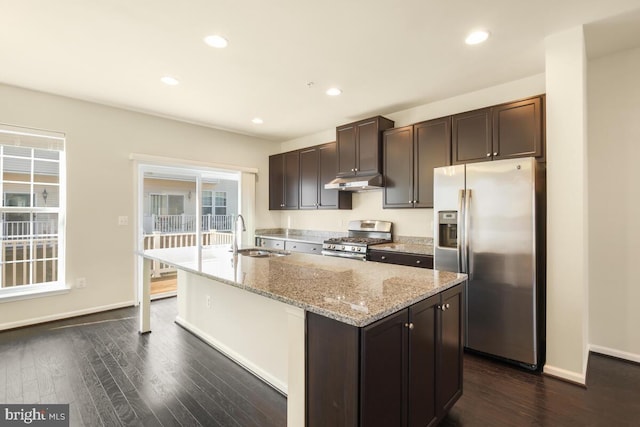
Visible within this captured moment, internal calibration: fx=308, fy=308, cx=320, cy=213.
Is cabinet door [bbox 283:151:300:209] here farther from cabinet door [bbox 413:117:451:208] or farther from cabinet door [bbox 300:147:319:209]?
cabinet door [bbox 413:117:451:208]

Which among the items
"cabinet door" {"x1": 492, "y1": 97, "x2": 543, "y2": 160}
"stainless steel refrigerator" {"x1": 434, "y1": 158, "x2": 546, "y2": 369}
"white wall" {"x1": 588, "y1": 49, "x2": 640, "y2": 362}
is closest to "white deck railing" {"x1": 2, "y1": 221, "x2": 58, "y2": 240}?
"stainless steel refrigerator" {"x1": 434, "y1": 158, "x2": 546, "y2": 369}

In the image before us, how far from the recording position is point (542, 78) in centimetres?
302

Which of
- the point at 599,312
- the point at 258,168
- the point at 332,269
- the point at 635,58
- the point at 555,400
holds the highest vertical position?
the point at 635,58

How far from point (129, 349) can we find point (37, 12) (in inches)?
108

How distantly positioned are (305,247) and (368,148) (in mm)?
1721

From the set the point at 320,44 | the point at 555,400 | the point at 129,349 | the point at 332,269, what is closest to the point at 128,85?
the point at 320,44

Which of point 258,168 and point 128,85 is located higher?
point 128,85

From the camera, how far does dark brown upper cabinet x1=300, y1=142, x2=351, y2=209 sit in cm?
470

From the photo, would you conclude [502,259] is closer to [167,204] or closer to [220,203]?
[220,203]

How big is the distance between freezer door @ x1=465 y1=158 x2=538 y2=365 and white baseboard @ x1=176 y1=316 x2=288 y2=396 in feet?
5.74

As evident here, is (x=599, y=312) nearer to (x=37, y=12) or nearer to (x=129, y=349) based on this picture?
(x=129, y=349)

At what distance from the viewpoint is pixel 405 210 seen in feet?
13.6

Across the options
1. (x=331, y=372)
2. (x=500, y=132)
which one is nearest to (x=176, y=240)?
(x=331, y=372)

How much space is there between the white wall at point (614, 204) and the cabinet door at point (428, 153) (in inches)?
49.0
